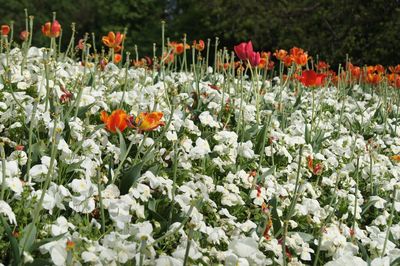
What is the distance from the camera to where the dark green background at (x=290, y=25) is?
8789mm

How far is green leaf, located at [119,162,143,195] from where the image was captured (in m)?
1.97

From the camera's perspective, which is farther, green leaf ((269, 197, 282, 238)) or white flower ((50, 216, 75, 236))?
green leaf ((269, 197, 282, 238))

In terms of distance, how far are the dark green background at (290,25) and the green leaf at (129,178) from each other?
6.84m

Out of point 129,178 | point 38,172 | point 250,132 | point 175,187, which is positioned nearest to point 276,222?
point 175,187

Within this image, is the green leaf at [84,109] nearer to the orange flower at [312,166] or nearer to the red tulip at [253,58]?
the red tulip at [253,58]

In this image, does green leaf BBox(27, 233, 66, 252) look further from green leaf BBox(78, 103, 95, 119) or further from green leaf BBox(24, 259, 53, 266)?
green leaf BBox(78, 103, 95, 119)

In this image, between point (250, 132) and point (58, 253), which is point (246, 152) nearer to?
point (250, 132)

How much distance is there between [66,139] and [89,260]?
97cm

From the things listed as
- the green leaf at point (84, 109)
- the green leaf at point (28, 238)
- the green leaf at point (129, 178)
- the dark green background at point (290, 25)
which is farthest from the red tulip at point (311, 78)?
the dark green background at point (290, 25)

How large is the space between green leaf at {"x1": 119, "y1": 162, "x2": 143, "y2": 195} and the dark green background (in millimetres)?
6839

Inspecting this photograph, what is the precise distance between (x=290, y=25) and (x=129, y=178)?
7.82 metres

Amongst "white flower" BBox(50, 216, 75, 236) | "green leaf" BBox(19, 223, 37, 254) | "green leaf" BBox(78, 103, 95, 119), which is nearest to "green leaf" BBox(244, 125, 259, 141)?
"green leaf" BBox(78, 103, 95, 119)

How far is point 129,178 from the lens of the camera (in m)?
1.98

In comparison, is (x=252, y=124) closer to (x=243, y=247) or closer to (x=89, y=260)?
(x=243, y=247)
